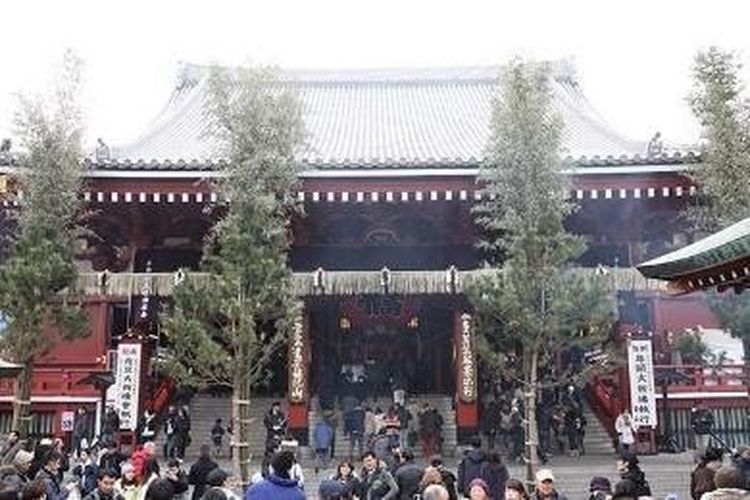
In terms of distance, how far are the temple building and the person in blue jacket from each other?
34.9 feet

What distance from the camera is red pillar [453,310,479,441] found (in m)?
18.8

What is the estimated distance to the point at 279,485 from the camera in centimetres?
678

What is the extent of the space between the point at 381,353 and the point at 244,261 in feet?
34.1

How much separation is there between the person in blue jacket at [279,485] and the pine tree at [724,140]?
10.7 metres

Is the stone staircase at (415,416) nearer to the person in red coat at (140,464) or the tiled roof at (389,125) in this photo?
the tiled roof at (389,125)

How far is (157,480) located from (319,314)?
16.7 meters

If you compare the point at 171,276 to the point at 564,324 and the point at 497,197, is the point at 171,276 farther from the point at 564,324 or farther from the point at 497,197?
the point at 564,324

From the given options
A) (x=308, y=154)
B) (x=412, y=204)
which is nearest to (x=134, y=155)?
(x=308, y=154)

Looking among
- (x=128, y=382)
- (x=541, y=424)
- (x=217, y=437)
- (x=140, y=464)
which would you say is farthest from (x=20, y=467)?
(x=541, y=424)

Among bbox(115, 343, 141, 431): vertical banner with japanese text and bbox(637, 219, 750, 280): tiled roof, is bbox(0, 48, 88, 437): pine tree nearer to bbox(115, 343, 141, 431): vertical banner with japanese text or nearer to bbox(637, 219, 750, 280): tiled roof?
bbox(115, 343, 141, 431): vertical banner with japanese text

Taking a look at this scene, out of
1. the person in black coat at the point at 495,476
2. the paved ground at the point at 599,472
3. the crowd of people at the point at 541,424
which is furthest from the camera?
the crowd of people at the point at 541,424

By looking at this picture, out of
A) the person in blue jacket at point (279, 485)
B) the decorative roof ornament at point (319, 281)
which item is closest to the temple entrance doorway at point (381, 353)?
the decorative roof ornament at point (319, 281)

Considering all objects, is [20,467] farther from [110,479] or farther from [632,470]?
[632,470]

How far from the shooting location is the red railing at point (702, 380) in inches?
750
